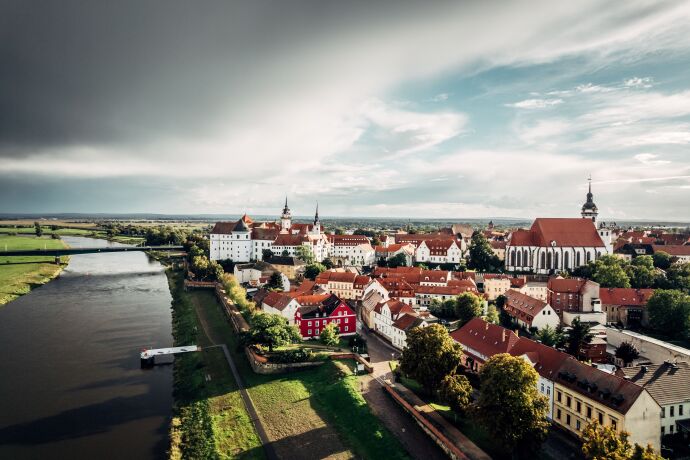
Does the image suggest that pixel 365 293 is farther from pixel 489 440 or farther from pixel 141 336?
pixel 489 440

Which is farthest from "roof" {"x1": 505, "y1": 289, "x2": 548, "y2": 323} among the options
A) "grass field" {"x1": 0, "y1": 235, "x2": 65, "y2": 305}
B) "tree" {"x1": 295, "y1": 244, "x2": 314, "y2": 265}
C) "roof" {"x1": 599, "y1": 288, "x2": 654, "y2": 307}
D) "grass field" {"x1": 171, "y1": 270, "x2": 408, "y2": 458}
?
"grass field" {"x1": 0, "y1": 235, "x2": 65, "y2": 305}

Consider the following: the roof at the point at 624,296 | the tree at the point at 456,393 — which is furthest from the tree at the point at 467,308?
the tree at the point at 456,393

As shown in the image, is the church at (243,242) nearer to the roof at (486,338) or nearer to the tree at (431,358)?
the roof at (486,338)

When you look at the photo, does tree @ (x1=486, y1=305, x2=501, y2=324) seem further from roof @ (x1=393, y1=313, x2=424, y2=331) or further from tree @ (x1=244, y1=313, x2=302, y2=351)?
tree @ (x1=244, y1=313, x2=302, y2=351)

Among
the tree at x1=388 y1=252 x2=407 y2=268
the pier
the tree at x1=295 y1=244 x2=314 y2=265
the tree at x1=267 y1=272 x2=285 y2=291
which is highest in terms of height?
the tree at x1=295 y1=244 x2=314 y2=265

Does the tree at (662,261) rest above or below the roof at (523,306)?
above
